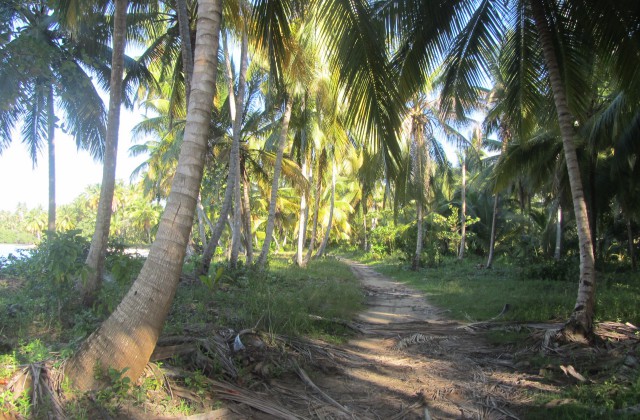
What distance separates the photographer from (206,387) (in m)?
3.83

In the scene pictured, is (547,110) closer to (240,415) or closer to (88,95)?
(240,415)

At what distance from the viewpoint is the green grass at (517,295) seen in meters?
7.36

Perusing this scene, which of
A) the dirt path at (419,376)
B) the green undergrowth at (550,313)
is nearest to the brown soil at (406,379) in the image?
the dirt path at (419,376)

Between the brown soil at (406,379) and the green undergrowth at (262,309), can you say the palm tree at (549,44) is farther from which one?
the green undergrowth at (262,309)

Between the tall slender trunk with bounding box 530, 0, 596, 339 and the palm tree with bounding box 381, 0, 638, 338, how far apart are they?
0.5 inches

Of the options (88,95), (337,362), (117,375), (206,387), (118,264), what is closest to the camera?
(117,375)

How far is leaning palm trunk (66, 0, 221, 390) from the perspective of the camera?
11.0 ft

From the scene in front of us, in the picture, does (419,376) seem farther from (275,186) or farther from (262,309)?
(275,186)

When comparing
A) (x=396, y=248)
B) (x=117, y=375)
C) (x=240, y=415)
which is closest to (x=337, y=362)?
(x=240, y=415)

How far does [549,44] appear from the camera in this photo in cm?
647

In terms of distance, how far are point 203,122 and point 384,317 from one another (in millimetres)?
5923

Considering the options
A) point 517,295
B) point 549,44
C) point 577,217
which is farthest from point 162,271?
point 517,295

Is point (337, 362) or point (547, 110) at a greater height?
point (547, 110)

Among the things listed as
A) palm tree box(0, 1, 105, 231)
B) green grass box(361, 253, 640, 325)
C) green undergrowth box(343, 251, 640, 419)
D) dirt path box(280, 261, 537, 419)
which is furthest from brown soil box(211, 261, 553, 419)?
palm tree box(0, 1, 105, 231)
